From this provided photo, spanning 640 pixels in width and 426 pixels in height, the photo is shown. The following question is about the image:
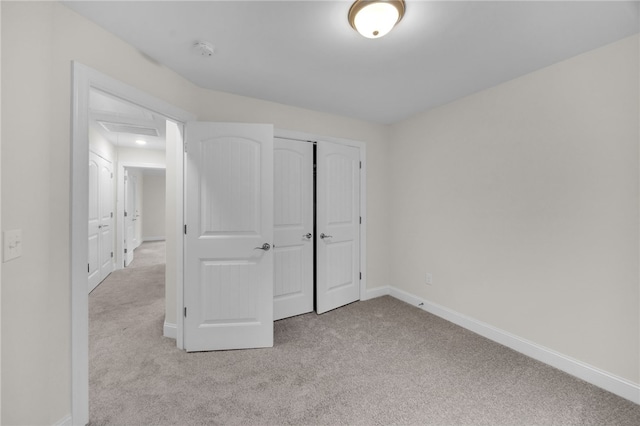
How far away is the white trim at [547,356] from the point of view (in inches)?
68.0

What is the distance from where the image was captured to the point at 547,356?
6.82ft

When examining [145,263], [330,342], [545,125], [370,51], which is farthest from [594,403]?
[145,263]

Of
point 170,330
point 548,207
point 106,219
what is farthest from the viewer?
point 106,219

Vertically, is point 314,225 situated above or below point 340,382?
above

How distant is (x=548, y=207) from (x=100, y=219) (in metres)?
5.65

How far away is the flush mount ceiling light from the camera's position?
1.35 metres

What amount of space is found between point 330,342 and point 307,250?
3.35 feet

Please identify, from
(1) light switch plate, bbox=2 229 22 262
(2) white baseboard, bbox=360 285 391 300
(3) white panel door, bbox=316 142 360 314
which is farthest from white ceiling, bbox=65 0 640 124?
(2) white baseboard, bbox=360 285 391 300

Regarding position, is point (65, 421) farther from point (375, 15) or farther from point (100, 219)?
point (100, 219)

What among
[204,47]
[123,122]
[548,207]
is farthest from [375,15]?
[123,122]

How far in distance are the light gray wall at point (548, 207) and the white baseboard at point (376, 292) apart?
654 mm

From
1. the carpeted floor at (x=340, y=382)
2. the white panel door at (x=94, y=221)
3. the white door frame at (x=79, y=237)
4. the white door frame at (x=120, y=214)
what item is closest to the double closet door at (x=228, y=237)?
the carpeted floor at (x=340, y=382)

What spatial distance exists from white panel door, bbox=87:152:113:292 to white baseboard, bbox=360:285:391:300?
12.9 feet

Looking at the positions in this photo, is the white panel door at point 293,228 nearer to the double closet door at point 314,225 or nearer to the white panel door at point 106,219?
the double closet door at point 314,225
